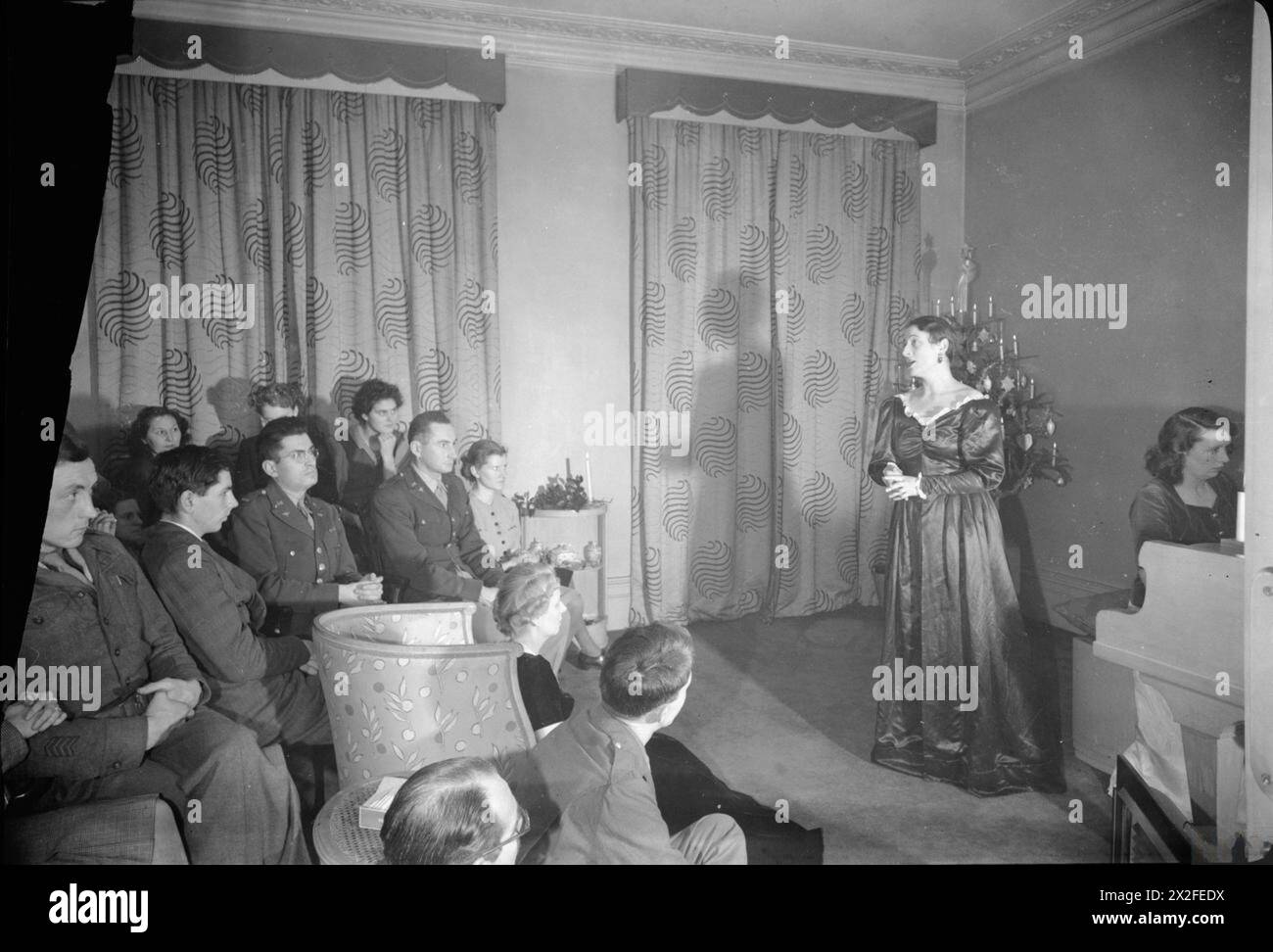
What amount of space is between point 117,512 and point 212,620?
1.68 feet

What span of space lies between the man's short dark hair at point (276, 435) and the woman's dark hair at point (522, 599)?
0.70 meters

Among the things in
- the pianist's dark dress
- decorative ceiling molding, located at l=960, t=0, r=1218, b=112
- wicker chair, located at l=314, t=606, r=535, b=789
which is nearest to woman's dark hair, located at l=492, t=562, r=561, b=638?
wicker chair, located at l=314, t=606, r=535, b=789

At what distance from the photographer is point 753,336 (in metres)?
2.07

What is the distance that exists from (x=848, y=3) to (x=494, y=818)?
1.96 m

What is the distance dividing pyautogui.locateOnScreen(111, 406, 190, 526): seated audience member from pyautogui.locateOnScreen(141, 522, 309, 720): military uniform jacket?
0.99 ft

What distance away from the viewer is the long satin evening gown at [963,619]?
6.41 feet

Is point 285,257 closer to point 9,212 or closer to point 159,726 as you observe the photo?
point 9,212

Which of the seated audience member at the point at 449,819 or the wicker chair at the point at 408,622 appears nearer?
the seated audience member at the point at 449,819

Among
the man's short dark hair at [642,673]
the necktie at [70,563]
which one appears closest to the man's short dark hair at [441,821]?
the man's short dark hair at [642,673]

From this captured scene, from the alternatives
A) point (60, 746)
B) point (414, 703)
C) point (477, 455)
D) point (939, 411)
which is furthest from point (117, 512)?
point (939, 411)

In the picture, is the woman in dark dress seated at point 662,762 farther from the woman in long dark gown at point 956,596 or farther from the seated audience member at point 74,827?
the seated audience member at point 74,827

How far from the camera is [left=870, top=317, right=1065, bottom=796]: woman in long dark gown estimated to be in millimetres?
1952

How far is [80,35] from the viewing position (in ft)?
5.42

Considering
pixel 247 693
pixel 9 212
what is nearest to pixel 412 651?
pixel 247 693
